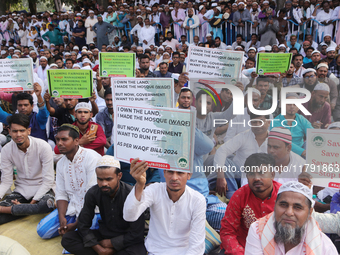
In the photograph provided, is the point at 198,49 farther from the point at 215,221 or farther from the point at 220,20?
the point at 220,20

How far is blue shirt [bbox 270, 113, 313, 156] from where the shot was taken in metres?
2.27

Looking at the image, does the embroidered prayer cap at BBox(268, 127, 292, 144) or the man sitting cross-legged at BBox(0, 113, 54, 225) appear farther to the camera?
the man sitting cross-legged at BBox(0, 113, 54, 225)

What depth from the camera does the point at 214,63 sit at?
14.0ft

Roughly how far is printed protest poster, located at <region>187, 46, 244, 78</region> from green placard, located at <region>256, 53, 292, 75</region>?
41.7 inches

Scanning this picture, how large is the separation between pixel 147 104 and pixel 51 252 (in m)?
1.94

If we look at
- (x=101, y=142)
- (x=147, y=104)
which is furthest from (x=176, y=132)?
(x=101, y=142)

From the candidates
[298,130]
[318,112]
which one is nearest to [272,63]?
[318,112]

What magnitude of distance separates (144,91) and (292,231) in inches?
55.5

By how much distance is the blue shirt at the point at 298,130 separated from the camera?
2.27m

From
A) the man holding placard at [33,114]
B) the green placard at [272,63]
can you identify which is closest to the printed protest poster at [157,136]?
the man holding placard at [33,114]

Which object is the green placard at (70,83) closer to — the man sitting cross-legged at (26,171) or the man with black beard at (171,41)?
the man sitting cross-legged at (26,171)

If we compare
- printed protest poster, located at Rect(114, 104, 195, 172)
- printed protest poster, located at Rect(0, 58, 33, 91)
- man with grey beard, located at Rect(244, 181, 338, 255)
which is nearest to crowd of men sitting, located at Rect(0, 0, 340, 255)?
man with grey beard, located at Rect(244, 181, 338, 255)

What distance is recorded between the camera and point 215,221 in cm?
305

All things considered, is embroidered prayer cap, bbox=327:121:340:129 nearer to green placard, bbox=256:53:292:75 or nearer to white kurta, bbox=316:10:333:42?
green placard, bbox=256:53:292:75
